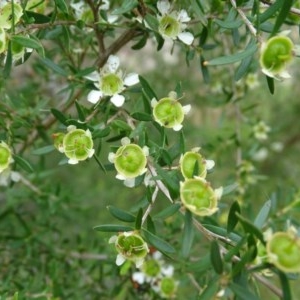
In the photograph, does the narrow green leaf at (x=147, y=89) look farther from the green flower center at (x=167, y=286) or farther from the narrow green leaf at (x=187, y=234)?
the green flower center at (x=167, y=286)

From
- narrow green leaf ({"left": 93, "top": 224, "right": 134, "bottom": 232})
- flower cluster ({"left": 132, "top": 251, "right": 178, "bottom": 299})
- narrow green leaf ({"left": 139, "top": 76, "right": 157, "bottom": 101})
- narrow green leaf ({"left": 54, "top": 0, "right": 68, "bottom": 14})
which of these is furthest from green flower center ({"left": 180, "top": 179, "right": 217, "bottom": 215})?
flower cluster ({"left": 132, "top": 251, "right": 178, "bottom": 299})

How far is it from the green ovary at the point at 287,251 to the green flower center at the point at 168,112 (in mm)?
249

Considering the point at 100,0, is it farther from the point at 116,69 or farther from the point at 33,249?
the point at 33,249

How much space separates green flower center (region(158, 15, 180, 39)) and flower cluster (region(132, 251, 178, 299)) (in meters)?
0.46

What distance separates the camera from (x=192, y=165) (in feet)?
2.11

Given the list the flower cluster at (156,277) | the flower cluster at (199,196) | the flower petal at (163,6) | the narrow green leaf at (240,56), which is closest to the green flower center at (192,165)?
the flower cluster at (199,196)

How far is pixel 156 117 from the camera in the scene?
0.71m

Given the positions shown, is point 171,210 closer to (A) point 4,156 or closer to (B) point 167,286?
(A) point 4,156

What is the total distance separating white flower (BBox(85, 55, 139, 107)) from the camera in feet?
2.57

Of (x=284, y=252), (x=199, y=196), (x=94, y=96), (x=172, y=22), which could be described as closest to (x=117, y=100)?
(x=94, y=96)

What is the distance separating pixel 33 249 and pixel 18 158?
Result: 0.45 meters

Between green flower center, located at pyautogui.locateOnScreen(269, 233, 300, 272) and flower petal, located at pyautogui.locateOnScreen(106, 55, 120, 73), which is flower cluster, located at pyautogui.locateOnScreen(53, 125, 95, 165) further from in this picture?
green flower center, located at pyautogui.locateOnScreen(269, 233, 300, 272)

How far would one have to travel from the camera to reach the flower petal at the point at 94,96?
0.77 m

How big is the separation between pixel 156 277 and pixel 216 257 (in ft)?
1.63
